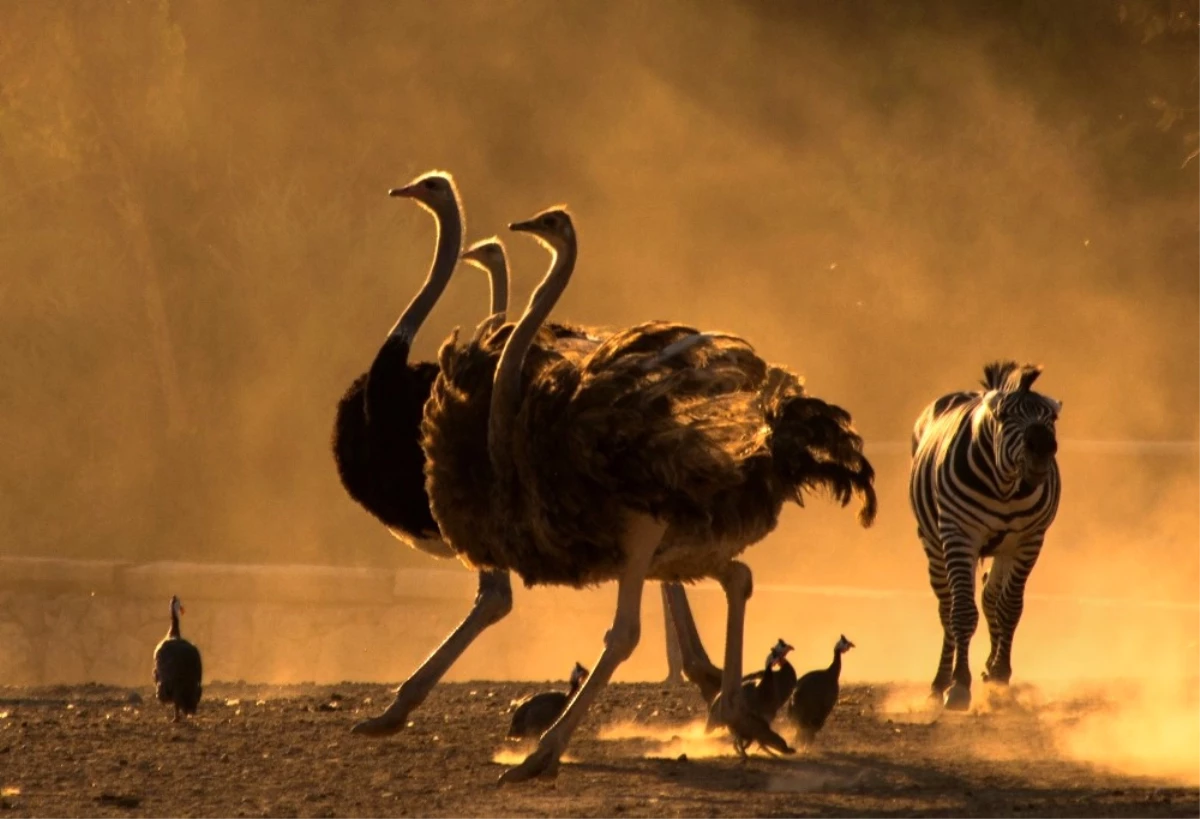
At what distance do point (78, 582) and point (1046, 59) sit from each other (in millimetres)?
10914

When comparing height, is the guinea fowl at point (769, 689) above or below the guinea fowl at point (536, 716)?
above

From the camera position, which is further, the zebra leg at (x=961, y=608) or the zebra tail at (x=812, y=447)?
the zebra leg at (x=961, y=608)

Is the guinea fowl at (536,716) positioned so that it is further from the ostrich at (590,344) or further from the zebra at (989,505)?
the zebra at (989,505)

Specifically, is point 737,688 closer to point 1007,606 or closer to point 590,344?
point 590,344

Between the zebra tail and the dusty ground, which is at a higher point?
the zebra tail

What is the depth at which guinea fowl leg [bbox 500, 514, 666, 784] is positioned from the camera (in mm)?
8281

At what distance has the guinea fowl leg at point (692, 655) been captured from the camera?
9.96 metres

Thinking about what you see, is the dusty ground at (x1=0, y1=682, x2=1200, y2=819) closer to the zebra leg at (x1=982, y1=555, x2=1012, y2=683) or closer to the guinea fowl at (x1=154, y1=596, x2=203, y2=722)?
the guinea fowl at (x1=154, y1=596, x2=203, y2=722)

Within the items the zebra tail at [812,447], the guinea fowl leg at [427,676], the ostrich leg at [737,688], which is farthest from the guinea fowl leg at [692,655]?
the zebra tail at [812,447]

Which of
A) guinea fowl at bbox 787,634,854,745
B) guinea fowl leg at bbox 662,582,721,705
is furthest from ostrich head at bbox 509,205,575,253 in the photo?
guinea fowl at bbox 787,634,854,745

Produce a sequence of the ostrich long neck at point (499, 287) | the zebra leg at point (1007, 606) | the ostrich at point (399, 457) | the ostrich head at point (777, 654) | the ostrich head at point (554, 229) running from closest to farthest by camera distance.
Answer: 1. the ostrich head at point (554, 229)
2. the ostrich at point (399, 457)
3. the ostrich head at point (777, 654)
4. the ostrich long neck at point (499, 287)
5. the zebra leg at point (1007, 606)

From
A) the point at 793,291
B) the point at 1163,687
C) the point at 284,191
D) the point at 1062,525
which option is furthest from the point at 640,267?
the point at 1163,687

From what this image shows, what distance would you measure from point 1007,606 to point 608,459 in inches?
174

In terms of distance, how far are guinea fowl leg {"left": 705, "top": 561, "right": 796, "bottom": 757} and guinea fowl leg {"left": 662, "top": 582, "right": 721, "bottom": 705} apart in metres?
0.49
